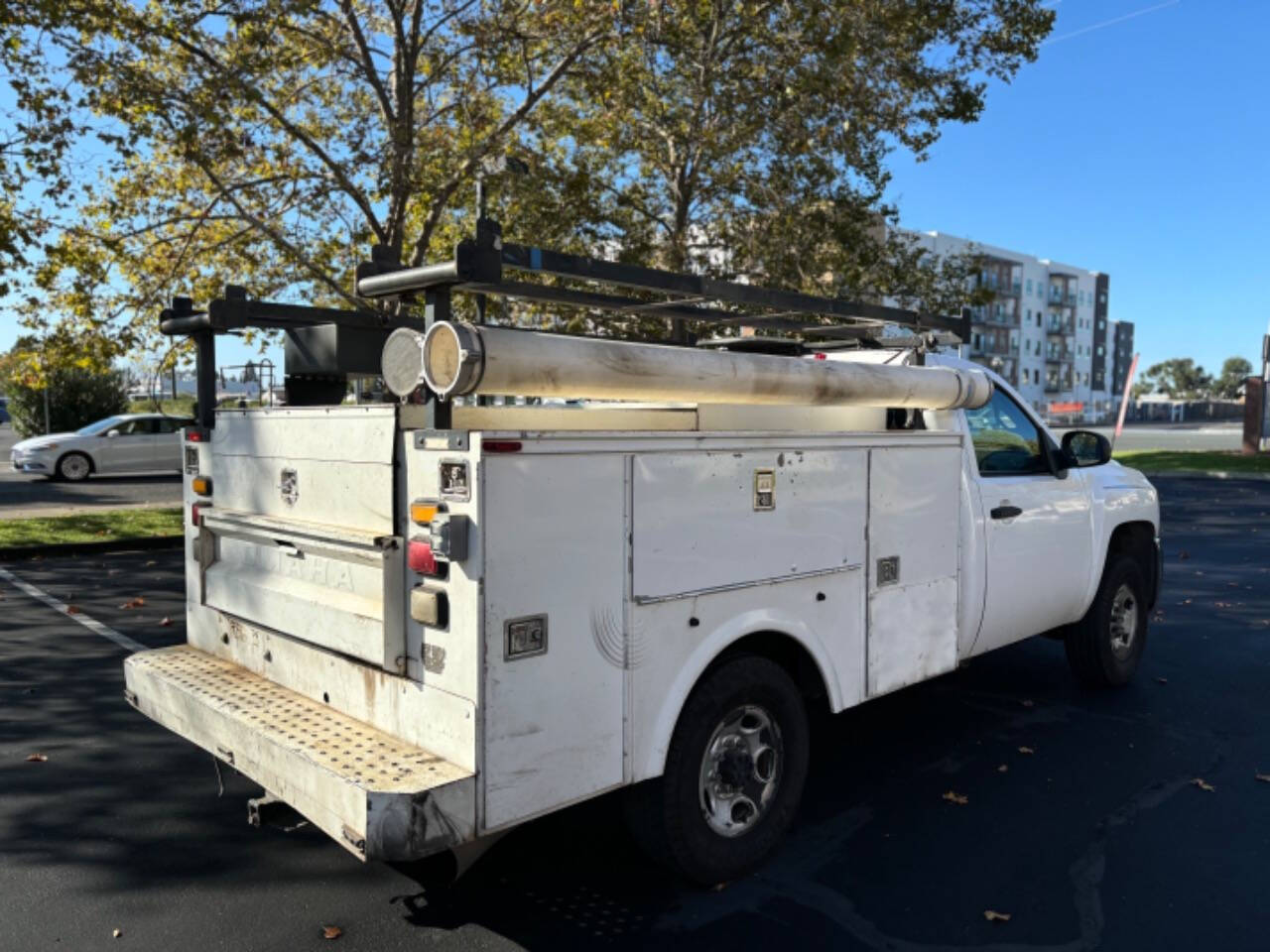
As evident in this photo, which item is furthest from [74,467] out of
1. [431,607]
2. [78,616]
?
[431,607]

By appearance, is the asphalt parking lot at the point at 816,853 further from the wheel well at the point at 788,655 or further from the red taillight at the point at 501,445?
the red taillight at the point at 501,445

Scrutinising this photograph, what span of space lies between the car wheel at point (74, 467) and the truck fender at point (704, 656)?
2132 centimetres

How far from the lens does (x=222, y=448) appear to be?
13.9 ft

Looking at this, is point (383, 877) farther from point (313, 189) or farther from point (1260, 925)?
point (313, 189)

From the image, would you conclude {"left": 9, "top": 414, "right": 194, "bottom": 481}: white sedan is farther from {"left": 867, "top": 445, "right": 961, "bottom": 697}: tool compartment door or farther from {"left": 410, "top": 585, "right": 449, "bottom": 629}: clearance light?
{"left": 410, "top": 585, "right": 449, "bottom": 629}: clearance light

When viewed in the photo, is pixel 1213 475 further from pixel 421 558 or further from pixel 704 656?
pixel 421 558

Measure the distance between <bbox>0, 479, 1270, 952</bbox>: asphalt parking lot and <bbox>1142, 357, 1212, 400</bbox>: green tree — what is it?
155543mm

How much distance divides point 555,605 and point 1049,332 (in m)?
105

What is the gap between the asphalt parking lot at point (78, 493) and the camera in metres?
16.3

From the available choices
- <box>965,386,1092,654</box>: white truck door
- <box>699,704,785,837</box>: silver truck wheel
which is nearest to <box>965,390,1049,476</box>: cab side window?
<box>965,386,1092,654</box>: white truck door

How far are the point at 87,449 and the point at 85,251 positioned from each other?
10553 millimetres

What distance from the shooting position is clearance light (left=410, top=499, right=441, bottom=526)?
301cm

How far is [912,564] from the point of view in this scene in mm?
4438

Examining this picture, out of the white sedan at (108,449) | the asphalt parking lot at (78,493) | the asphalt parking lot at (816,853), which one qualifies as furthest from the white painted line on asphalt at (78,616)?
the white sedan at (108,449)
